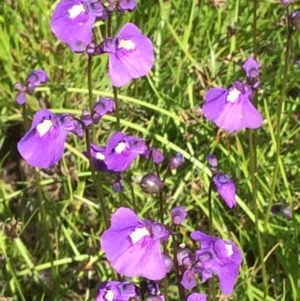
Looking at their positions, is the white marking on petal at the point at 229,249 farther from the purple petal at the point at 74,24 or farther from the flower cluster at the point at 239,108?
the purple petal at the point at 74,24

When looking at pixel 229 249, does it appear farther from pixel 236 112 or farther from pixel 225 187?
pixel 236 112

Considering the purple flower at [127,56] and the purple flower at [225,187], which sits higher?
the purple flower at [127,56]

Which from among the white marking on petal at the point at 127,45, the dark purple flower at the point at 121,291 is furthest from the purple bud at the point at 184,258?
the white marking on petal at the point at 127,45

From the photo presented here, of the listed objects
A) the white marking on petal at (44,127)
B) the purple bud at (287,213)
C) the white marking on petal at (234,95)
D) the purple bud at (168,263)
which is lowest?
the purple bud at (287,213)

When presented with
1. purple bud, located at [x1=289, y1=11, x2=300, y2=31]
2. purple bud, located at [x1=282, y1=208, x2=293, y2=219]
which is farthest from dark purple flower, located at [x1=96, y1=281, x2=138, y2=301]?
purple bud, located at [x1=282, y1=208, x2=293, y2=219]

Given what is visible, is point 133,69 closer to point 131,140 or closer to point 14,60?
point 131,140

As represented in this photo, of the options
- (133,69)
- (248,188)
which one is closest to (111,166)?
(133,69)

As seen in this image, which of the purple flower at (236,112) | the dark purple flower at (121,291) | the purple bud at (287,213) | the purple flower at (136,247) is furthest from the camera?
the purple bud at (287,213)
